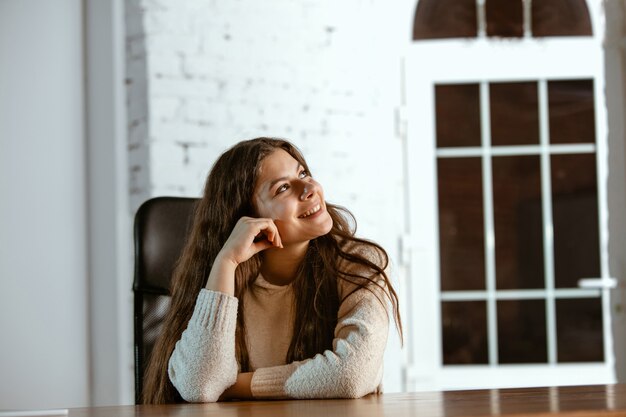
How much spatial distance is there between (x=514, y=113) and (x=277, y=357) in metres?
2.79

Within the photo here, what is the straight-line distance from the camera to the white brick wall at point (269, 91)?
11.6ft

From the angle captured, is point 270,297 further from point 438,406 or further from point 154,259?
point 438,406

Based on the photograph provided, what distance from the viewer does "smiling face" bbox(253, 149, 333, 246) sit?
1.80 m

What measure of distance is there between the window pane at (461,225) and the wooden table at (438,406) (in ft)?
9.31

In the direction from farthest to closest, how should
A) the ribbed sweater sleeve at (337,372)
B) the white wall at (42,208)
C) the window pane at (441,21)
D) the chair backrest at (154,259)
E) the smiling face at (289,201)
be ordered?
the window pane at (441,21), the white wall at (42,208), the chair backrest at (154,259), the smiling face at (289,201), the ribbed sweater sleeve at (337,372)

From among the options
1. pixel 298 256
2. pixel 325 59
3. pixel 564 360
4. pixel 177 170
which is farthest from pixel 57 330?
pixel 564 360

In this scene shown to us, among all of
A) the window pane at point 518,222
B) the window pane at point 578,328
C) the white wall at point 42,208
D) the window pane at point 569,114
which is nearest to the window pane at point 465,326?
the window pane at point 518,222

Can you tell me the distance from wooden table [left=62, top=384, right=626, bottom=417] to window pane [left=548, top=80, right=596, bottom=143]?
300 centimetres

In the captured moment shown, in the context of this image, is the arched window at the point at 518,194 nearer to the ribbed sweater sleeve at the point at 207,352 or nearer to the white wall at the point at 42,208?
the white wall at the point at 42,208

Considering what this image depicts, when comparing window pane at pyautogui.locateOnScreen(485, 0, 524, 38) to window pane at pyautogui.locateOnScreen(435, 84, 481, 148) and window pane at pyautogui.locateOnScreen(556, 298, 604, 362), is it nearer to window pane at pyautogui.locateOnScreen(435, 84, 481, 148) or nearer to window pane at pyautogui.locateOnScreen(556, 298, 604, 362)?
window pane at pyautogui.locateOnScreen(435, 84, 481, 148)

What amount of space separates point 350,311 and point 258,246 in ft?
0.71

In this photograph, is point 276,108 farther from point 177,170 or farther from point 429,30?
point 429,30

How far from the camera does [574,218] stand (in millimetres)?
4305

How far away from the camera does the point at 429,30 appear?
4.24 metres
